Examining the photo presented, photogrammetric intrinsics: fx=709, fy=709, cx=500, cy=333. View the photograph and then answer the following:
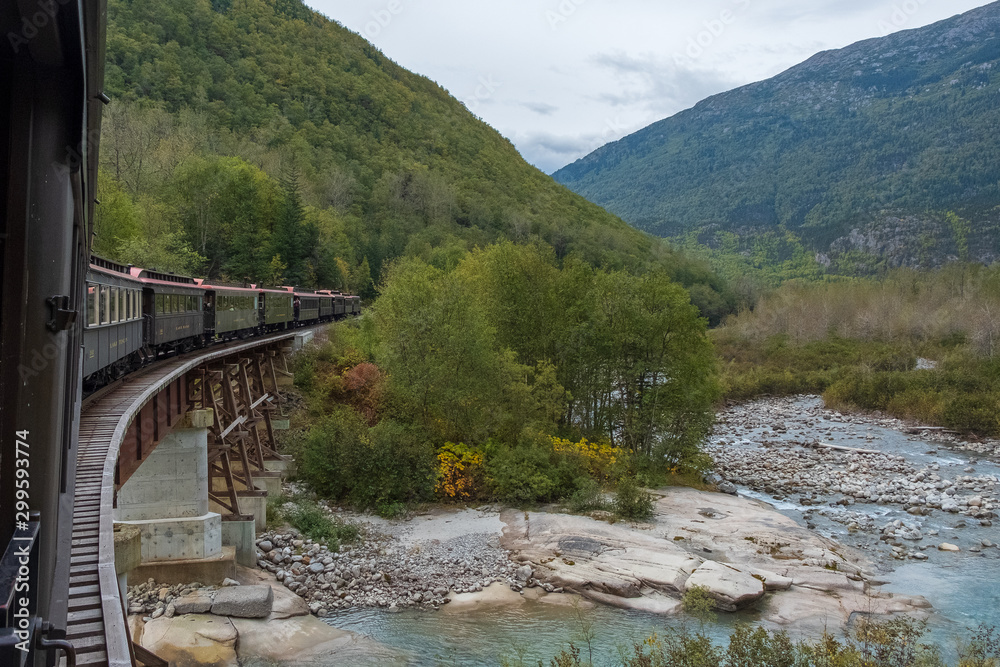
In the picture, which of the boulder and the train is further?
the boulder

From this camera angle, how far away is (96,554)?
5.48m

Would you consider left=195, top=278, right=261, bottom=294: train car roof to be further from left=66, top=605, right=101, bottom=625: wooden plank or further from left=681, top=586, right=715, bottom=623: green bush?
left=66, top=605, right=101, bottom=625: wooden plank

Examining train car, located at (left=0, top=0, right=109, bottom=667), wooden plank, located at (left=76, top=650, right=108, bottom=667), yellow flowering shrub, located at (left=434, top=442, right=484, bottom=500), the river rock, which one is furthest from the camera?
yellow flowering shrub, located at (left=434, top=442, right=484, bottom=500)

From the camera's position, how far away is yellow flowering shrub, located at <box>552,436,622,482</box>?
27.8 meters

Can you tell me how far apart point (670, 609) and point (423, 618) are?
5.85 metres

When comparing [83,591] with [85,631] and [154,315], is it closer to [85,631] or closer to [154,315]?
[85,631]

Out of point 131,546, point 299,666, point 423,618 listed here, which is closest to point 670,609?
Answer: point 423,618

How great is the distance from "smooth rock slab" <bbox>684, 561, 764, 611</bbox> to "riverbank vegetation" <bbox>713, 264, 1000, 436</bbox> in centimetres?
2802

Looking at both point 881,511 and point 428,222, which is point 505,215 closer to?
point 428,222

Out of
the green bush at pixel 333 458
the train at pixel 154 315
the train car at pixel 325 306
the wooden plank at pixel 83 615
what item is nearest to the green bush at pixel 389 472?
the green bush at pixel 333 458

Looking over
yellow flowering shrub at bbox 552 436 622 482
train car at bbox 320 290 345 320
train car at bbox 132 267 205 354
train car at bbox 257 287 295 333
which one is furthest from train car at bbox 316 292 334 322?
yellow flowering shrub at bbox 552 436 622 482

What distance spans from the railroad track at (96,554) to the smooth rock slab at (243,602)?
22.8 ft

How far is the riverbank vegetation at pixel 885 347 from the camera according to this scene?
44.0 metres

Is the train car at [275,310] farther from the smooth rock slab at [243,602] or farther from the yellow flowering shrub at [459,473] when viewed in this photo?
the smooth rock slab at [243,602]
